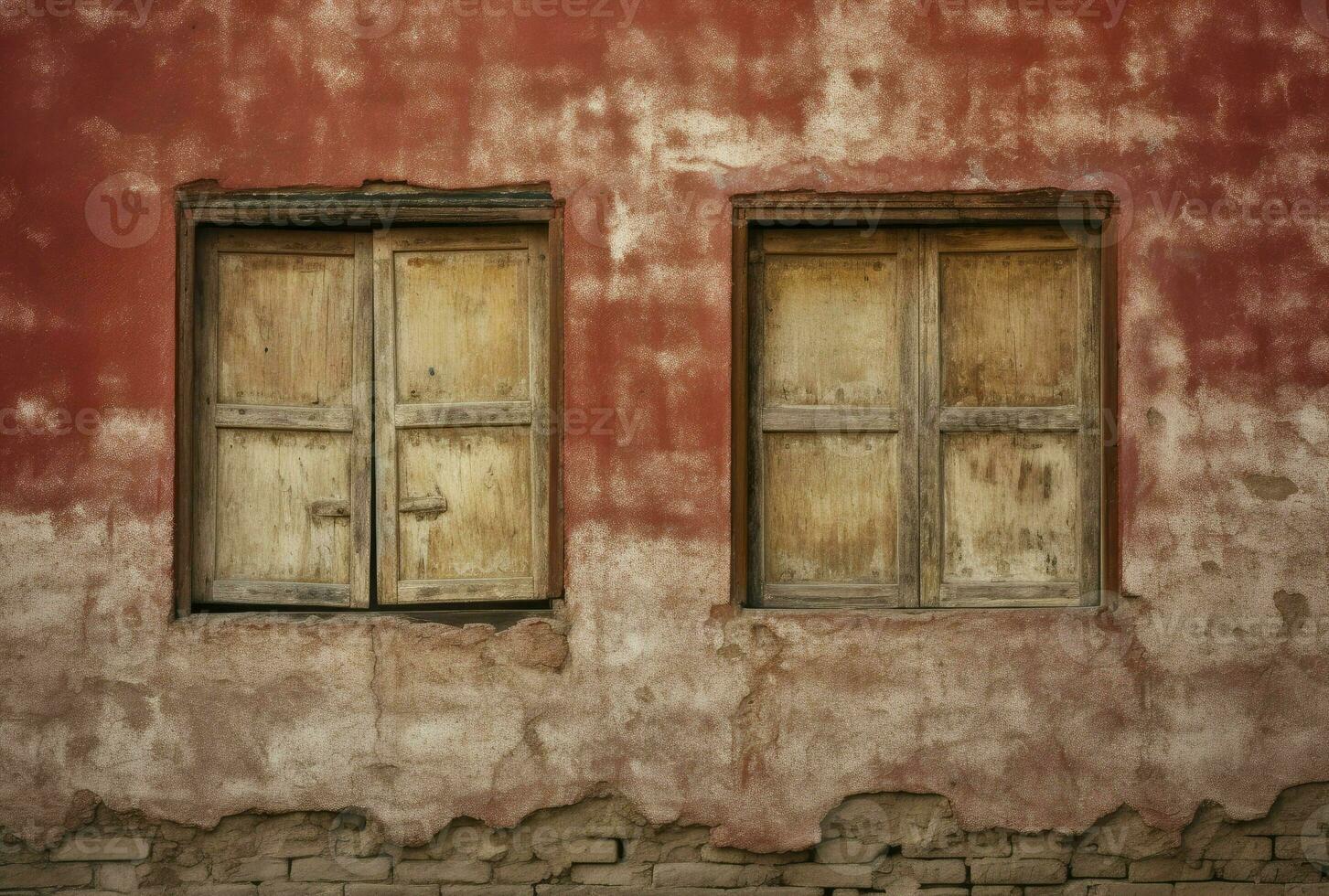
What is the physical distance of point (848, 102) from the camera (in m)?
4.66

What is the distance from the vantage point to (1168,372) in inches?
182

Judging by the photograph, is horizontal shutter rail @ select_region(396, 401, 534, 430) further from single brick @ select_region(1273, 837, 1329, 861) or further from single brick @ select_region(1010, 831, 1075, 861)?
single brick @ select_region(1273, 837, 1329, 861)

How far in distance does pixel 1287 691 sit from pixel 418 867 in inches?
118

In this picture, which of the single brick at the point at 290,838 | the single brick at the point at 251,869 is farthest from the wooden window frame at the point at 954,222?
the single brick at the point at 251,869

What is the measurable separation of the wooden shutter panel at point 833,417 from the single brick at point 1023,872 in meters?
0.93

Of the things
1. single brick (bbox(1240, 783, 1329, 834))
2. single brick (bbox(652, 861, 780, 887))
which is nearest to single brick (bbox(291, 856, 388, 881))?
single brick (bbox(652, 861, 780, 887))

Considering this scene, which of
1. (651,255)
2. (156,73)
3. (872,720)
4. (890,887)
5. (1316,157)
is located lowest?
(890,887)

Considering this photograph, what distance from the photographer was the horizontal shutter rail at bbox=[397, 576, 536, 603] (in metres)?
4.79

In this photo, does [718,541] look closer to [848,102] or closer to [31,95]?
[848,102]

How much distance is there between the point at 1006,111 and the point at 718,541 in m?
1.76

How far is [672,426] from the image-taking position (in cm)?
465

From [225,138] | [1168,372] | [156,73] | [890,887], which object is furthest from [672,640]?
[156,73]

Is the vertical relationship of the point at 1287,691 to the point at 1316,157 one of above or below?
below

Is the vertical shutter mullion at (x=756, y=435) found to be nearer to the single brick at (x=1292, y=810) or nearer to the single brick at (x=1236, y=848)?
the single brick at (x=1236, y=848)
